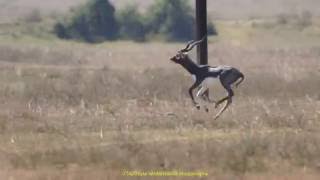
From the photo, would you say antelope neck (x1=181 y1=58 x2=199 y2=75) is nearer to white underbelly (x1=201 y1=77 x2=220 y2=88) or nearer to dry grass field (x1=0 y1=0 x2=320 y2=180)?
white underbelly (x1=201 y1=77 x2=220 y2=88)

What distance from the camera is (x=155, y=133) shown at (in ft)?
62.2

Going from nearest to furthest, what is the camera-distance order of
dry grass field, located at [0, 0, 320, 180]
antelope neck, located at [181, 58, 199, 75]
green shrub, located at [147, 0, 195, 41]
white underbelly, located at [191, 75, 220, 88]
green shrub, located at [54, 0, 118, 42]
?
dry grass field, located at [0, 0, 320, 180], antelope neck, located at [181, 58, 199, 75], white underbelly, located at [191, 75, 220, 88], green shrub, located at [54, 0, 118, 42], green shrub, located at [147, 0, 195, 41]

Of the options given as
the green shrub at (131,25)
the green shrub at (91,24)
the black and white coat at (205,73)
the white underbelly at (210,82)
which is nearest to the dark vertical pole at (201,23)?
the black and white coat at (205,73)

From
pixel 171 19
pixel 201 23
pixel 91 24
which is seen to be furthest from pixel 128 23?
pixel 201 23

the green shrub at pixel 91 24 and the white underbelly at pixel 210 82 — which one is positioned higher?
the green shrub at pixel 91 24

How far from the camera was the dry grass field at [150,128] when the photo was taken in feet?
53.4

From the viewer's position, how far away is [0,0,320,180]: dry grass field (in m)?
16.3

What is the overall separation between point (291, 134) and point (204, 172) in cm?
336

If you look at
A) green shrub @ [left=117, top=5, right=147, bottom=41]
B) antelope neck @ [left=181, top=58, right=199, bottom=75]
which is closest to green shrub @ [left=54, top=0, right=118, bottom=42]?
green shrub @ [left=117, top=5, right=147, bottom=41]

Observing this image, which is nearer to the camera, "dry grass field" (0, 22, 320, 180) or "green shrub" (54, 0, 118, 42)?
"dry grass field" (0, 22, 320, 180)

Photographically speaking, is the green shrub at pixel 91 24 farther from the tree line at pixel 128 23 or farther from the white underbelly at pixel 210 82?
the white underbelly at pixel 210 82

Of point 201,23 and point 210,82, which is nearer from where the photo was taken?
point 210,82

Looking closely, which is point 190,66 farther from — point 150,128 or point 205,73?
point 150,128

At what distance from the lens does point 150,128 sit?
19.6 m
